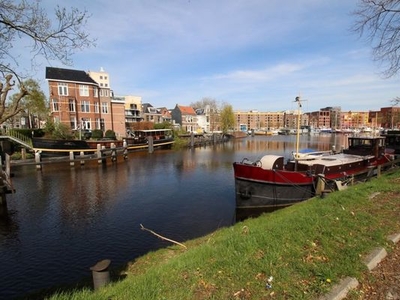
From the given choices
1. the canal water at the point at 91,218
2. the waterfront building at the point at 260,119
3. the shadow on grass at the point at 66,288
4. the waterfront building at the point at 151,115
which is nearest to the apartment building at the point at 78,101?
the waterfront building at the point at 151,115

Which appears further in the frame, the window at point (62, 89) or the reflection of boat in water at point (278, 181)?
the window at point (62, 89)

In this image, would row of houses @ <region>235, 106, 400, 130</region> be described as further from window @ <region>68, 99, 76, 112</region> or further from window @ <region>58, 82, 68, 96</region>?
window @ <region>58, 82, 68, 96</region>

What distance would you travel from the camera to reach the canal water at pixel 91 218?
30.8 ft

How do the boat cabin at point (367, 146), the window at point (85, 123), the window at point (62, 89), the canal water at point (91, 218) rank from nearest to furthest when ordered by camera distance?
the canal water at point (91, 218) < the boat cabin at point (367, 146) < the window at point (62, 89) < the window at point (85, 123)

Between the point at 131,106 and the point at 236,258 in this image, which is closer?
the point at 236,258

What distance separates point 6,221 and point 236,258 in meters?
14.5

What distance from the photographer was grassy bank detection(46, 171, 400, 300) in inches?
158

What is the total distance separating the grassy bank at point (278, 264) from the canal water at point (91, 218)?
543 centimetres

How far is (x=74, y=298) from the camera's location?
12.9 ft

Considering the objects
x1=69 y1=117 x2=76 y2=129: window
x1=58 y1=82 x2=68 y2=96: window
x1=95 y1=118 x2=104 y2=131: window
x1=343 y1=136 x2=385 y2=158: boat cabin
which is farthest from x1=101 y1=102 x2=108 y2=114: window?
x1=343 y1=136 x2=385 y2=158: boat cabin

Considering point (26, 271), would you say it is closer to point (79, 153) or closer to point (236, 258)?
point (236, 258)

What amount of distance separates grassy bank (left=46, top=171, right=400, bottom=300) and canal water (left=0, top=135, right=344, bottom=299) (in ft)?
17.8

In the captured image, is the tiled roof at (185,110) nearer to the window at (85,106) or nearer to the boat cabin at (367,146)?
the window at (85,106)

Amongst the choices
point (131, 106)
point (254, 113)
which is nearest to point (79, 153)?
point (131, 106)
